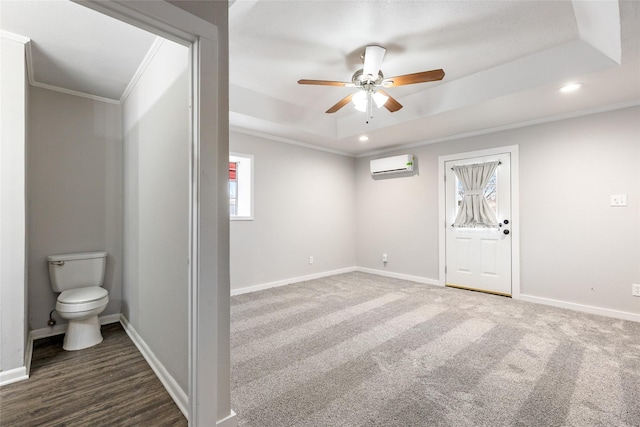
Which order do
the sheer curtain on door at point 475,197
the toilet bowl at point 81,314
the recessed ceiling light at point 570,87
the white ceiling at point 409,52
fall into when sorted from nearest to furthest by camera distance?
1. the white ceiling at point 409,52
2. the toilet bowl at point 81,314
3. the recessed ceiling light at point 570,87
4. the sheer curtain on door at point 475,197

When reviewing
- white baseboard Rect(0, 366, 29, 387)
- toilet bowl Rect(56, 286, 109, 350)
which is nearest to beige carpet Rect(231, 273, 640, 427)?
toilet bowl Rect(56, 286, 109, 350)

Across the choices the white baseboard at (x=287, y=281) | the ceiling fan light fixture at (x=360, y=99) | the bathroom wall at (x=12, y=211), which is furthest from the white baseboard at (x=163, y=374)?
the ceiling fan light fixture at (x=360, y=99)

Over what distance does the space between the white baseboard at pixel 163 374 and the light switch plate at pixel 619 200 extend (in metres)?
4.44

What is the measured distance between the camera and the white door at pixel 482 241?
4.06 metres

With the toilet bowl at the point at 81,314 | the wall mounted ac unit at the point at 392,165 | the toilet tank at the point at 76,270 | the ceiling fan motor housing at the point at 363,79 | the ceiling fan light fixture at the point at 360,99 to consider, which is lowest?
the toilet bowl at the point at 81,314

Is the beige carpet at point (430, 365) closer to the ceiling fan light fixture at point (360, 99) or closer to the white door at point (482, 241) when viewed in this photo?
the white door at point (482, 241)

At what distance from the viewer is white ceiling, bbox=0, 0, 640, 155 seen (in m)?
2.07

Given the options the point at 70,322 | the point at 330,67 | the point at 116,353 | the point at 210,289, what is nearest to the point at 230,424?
the point at 210,289

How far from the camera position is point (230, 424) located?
5.01 feet

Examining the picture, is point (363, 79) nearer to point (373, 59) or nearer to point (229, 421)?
point (373, 59)

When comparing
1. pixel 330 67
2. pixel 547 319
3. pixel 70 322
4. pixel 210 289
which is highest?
pixel 330 67

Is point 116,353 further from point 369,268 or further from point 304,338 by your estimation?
point 369,268

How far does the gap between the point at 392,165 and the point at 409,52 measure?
249 cm

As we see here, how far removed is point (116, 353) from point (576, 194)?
497 cm
